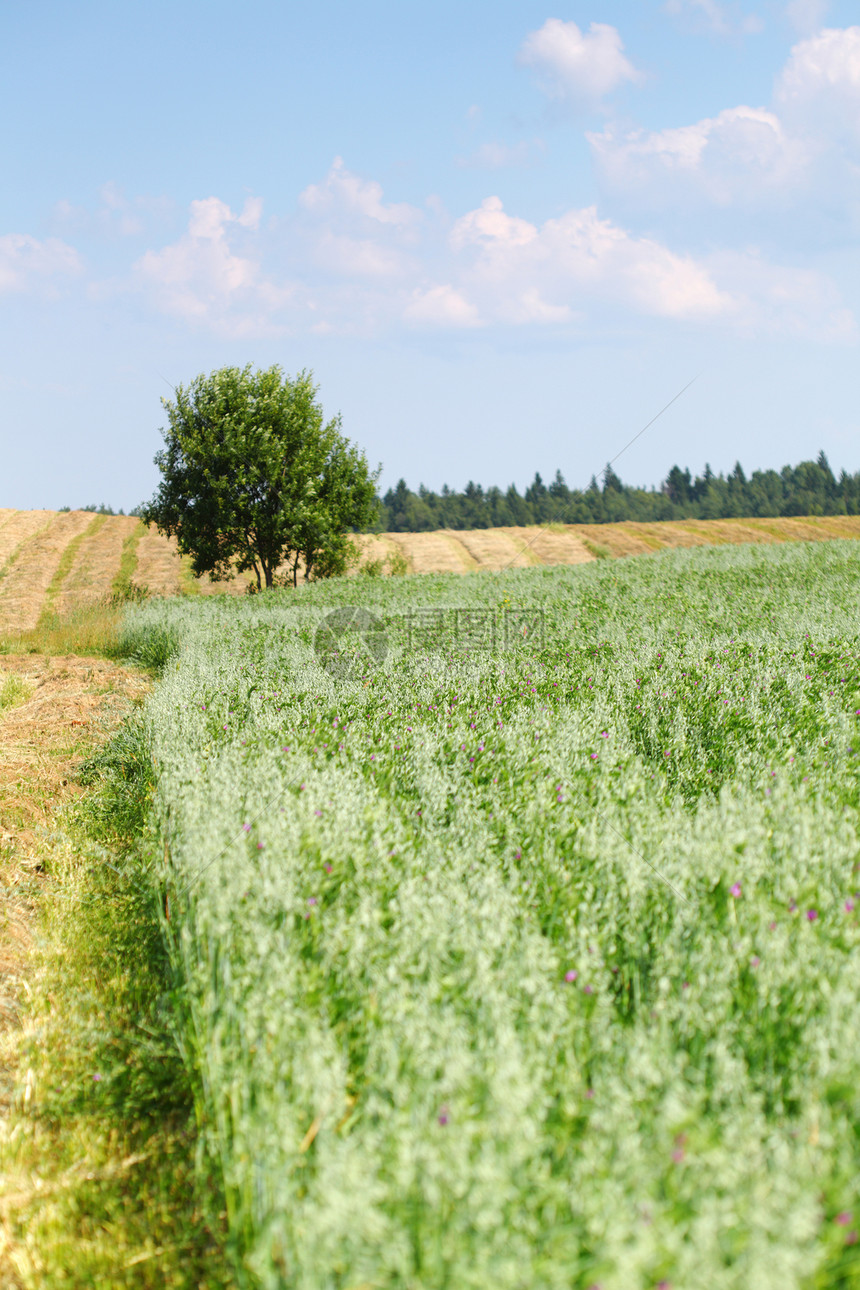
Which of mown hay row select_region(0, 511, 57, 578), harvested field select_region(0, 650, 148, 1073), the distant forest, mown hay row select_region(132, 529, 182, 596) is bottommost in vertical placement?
harvested field select_region(0, 650, 148, 1073)

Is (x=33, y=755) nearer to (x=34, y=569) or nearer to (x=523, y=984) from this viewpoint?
(x=523, y=984)

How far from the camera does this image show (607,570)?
20.4m

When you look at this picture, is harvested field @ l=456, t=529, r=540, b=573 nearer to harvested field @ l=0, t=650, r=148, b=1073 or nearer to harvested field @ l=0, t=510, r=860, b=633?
harvested field @ l=0, t=510, r=860, b=633

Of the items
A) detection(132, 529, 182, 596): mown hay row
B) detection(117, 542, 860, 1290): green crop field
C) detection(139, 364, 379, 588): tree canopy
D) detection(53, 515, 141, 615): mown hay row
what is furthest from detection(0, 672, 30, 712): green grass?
detection(132, 529, 182, 596): mown hay row

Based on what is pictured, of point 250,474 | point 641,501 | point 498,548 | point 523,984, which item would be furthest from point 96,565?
point 641,501

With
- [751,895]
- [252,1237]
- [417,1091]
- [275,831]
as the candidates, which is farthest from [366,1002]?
[751,895]

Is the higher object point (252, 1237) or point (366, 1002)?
point (366, 1002)

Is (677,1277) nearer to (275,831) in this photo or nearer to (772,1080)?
(772,1080)

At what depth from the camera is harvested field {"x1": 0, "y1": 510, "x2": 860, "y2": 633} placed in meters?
36.2

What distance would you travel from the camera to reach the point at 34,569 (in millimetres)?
38594

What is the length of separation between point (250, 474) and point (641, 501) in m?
106

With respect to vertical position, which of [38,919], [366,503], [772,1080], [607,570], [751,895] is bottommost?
→ [38,919]

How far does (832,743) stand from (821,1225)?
4103mm

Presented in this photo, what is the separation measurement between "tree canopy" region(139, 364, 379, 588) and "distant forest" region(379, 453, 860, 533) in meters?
70.1
